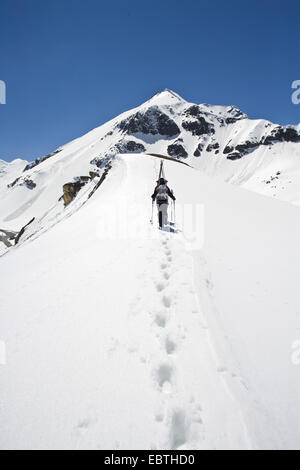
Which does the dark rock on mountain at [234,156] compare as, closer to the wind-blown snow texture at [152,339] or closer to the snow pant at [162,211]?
the wind-blown snow texture at [152,339]

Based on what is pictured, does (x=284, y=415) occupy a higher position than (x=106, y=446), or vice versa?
(x=284, y=415)

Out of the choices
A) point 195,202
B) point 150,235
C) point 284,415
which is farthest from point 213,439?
point 195,202

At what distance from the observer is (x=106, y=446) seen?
2.40 m

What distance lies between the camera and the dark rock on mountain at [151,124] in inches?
7170

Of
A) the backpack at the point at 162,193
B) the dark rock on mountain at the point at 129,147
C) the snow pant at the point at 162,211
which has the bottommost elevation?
the snow pant at the point at 162,211

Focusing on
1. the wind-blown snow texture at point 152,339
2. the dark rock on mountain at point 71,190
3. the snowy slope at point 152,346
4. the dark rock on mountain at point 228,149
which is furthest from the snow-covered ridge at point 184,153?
the snowy slope at point 152,346

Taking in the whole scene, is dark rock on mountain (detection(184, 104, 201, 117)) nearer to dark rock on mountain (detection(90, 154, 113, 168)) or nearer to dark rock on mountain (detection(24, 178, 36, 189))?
dark rock on mountain (detection(90, 154, 113, 168))

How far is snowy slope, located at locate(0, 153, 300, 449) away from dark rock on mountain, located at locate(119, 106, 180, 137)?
629ft

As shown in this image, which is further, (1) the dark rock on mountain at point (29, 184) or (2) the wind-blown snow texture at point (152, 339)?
(1) the dark rock on mountain at point (29, 184)

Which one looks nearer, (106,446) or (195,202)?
(106,446)

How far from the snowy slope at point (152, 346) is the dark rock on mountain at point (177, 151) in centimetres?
16990

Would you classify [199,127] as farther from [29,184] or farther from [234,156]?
[29,184]

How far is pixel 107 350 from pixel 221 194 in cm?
1571

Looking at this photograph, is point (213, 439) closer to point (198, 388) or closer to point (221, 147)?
point (198, 388)
